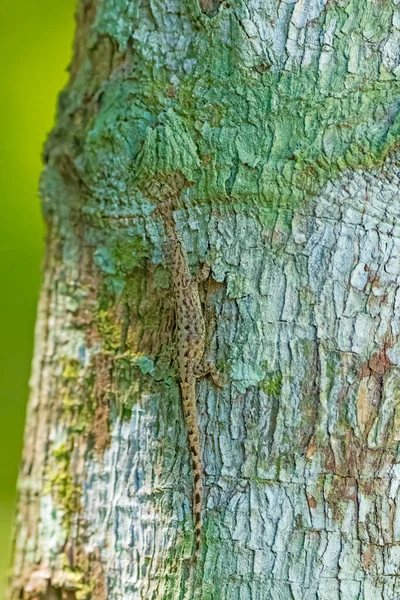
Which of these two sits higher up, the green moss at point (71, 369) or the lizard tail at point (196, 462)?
the green moss at point (71, 369)

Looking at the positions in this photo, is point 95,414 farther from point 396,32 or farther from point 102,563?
point 396,32

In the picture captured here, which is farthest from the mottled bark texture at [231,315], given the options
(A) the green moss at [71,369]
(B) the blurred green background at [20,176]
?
(B) the blurred green background at [20,176]

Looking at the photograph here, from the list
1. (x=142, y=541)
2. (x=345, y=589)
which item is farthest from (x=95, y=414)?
(x=345, y=589)

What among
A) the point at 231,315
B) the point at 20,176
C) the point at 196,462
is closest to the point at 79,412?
the point at 196,462

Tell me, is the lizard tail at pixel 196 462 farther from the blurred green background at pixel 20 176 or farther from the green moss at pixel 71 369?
the blurred green background at pixel 20 176

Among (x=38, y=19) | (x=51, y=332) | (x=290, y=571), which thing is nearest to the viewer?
(x=290, y=571)

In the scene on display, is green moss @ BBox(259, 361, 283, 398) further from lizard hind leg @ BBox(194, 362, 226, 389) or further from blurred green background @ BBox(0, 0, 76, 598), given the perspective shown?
blurred green background @ BBox(0, 0, 76, 598)
